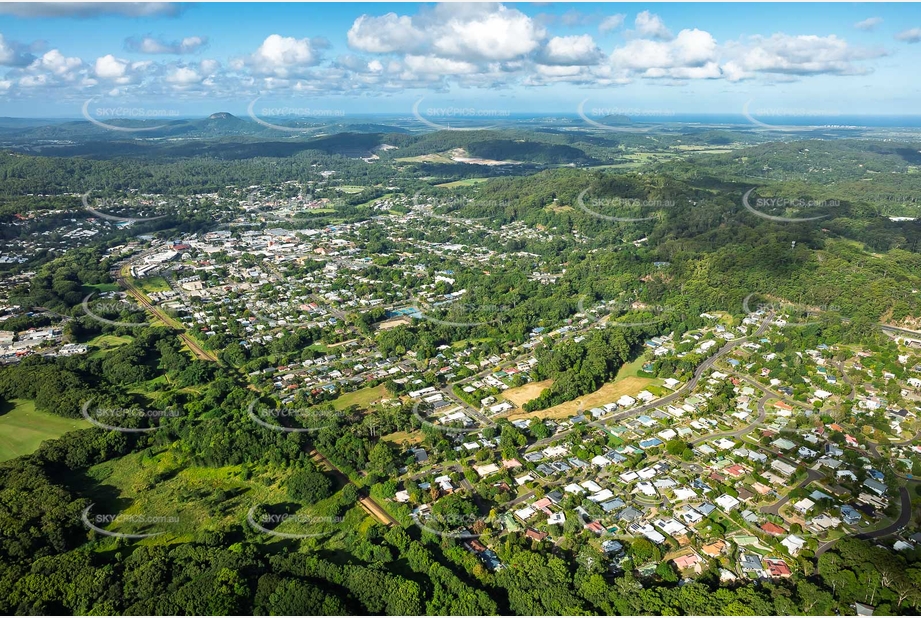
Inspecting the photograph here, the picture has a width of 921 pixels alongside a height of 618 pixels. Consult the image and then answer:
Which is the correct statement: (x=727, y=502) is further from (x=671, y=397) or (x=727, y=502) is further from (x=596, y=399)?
(x=596, y=399)

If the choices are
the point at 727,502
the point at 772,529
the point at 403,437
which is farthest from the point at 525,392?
the point at 772,529

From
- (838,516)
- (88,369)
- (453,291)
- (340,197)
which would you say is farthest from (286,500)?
(340,197)

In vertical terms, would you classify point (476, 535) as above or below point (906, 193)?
below

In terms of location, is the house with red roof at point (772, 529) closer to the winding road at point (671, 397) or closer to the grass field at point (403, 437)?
the winding road at point (671, 397)

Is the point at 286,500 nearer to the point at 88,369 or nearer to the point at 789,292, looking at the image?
the point at 88,369

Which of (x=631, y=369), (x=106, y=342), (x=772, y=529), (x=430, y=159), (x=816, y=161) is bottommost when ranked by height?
(x=772, y=529)

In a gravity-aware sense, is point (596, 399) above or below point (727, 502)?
above
